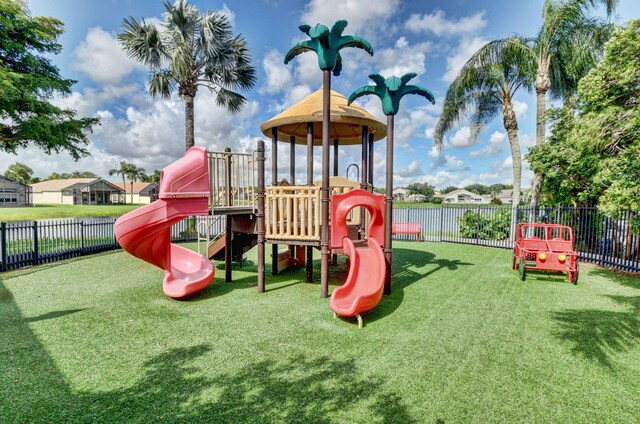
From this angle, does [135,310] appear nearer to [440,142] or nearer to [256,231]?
[256,231]

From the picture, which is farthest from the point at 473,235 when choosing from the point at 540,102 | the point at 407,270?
the point at 407,270

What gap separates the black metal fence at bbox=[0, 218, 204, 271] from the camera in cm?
916

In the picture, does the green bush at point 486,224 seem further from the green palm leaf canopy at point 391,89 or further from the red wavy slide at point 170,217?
the red wavy slide at point 170,217

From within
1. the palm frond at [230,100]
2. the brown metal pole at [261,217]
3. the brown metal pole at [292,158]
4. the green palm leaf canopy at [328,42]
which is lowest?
the brown metal pole at [261,217]

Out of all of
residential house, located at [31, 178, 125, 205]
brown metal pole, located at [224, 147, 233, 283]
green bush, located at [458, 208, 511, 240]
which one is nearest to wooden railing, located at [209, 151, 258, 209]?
brown metal pole, located at [224, 147, 233, 283]

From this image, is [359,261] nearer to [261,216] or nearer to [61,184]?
[261,216]

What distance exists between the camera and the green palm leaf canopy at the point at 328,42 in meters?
6.02

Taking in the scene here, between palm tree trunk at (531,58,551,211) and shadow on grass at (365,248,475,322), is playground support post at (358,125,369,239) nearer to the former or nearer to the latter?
shadow on grass at (365,248,475,322)

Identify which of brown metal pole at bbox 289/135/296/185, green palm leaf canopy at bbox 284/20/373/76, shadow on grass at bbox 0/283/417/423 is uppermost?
green palm leaf canopy at bbox 284/20/373/76

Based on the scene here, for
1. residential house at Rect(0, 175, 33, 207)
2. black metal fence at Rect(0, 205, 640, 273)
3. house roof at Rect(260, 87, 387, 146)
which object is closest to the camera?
house roof at Rect(260, 87, 387, 146)

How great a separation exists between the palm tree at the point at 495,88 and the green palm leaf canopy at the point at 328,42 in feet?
39.1

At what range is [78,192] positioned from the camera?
63.8 metres

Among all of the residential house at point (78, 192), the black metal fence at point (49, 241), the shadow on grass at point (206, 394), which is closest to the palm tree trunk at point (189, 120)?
the black metal fence at point (49, 241)

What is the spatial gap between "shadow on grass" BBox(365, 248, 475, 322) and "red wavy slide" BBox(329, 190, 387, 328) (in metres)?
0.50
